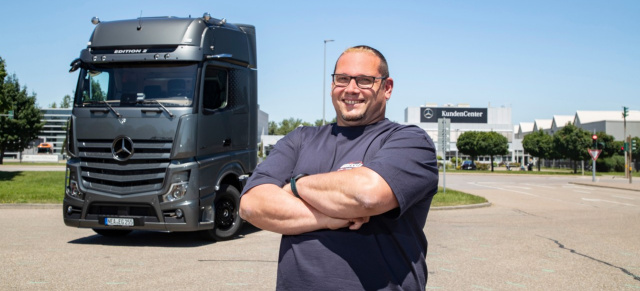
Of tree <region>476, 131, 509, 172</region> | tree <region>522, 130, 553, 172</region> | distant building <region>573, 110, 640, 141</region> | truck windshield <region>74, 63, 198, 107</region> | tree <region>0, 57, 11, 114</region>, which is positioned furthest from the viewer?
distant building <region>573, 110, 640, 141</region>

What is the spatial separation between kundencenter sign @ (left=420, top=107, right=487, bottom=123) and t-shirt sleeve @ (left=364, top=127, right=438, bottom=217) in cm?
13372

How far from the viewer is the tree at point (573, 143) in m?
63.3

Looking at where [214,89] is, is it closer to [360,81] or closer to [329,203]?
[360,81]

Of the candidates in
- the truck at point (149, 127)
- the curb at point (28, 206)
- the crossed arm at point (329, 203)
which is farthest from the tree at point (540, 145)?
the crossed arm at point (329, 203)

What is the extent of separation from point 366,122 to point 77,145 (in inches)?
277

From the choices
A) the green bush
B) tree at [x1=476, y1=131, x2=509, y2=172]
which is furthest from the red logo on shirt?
tree at [x1=476, y1=131, x2=509, y2=172]

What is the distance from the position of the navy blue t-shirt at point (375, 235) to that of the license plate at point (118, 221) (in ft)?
21.0

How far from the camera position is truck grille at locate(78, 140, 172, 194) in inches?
322

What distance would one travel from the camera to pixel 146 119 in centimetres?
816

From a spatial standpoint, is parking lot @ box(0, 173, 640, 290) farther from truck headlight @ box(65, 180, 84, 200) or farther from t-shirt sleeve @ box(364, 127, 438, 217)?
t-shirt sleeve @ box(364, 127, 438, 217)

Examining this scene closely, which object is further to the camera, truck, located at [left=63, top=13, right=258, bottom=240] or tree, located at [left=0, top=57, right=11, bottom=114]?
tree, located at [left=0, top=57, right=11, bottom=114]

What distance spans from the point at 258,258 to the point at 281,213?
5.38 meters

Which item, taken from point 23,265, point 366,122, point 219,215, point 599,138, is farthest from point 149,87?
point 599,138

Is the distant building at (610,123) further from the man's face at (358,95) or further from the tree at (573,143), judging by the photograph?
the man's face at (358,95)
